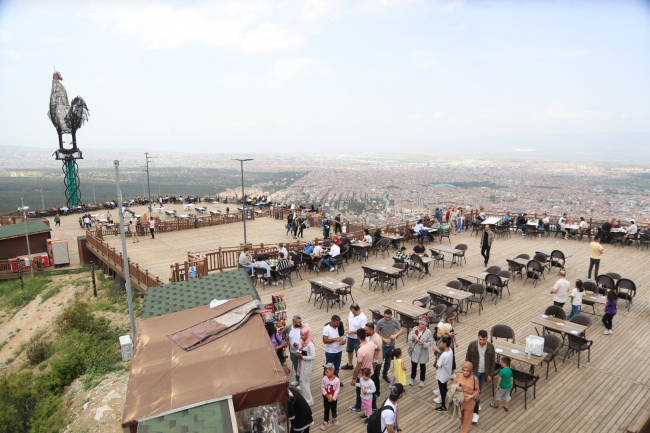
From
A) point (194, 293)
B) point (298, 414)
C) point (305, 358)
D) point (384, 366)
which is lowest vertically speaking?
point (384, 366)

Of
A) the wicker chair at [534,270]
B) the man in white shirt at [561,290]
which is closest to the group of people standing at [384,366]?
the man in white shirt at [561,290]

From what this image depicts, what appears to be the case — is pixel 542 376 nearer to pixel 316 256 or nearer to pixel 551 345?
pixel 551 345

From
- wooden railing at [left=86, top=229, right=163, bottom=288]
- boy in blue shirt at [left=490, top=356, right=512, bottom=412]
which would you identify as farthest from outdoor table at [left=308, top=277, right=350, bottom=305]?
wooden railing at [left=86, top=229, right=163, bottom=288]

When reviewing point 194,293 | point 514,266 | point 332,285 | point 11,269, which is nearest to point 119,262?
point 194,293

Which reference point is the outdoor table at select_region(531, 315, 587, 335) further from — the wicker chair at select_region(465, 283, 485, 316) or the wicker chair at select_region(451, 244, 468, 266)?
the wicker chair at select_region(451, 244, 468, 266)

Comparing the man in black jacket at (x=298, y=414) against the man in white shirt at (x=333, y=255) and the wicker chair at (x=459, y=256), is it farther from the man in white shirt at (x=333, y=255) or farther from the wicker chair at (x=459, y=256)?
the wicker chair at (x=459, y=256)
